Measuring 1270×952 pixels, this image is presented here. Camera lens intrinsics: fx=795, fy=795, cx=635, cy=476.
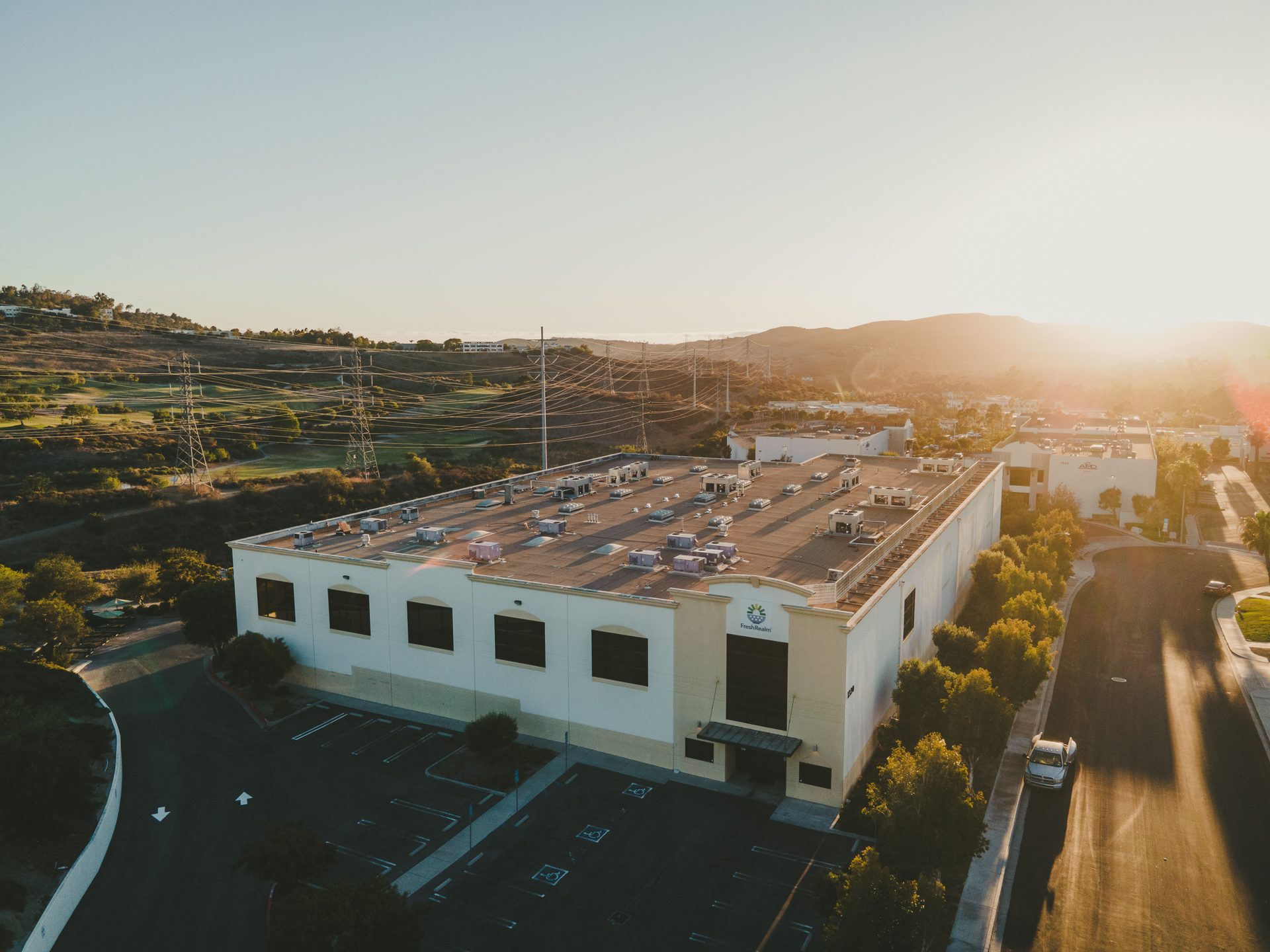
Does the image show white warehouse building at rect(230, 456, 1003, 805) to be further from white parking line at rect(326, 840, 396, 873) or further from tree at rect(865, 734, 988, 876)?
white parking line at rect(326, 840, 396, 873)

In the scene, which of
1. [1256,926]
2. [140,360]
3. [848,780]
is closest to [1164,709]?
[1256,926]

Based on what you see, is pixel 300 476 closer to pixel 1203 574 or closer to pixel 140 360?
pixel 140 360

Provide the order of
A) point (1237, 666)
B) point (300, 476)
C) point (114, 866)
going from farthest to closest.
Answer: point (300, 476) < point (1237, 666) < point (114, 866)

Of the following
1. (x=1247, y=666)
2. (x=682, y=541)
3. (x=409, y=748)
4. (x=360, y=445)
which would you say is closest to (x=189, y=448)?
(x=360, y=445)

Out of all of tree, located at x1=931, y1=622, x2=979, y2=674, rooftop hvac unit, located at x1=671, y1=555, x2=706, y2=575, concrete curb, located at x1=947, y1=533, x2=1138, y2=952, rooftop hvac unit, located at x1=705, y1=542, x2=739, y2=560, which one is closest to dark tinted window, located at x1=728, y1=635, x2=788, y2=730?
rooftop hvac unit, located at x1=671, y1=555, x2=706, y2=575

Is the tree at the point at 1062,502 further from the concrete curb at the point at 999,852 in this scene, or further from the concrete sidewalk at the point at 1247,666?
Result: the concrete curb at the point at 999,852

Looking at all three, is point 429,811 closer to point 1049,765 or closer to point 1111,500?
point 1049,765

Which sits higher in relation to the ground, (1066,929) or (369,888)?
(369,888)
